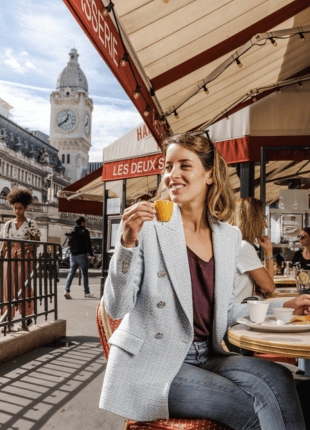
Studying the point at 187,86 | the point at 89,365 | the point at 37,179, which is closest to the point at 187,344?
the point at 89,365

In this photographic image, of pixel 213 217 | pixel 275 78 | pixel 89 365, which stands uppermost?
pixel 275 78

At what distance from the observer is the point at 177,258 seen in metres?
1.62

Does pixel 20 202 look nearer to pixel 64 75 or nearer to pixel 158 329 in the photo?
pixel 158 329

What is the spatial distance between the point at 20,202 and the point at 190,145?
13.7 feet

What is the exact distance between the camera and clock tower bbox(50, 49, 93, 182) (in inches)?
4099

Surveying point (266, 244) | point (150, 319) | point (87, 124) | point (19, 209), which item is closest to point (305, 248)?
point (266, 244)

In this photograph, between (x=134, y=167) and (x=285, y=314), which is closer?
(x=285, y=314)

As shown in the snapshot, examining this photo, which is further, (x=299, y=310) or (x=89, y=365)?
(x=89, y=365)

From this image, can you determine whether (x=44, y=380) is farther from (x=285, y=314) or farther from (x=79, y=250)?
(x=79, y=250)

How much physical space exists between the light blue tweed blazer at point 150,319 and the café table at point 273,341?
0.11m

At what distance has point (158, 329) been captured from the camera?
1521mm

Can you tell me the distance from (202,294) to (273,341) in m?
0.35

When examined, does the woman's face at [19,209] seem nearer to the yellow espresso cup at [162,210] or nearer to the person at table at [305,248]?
the person at table at [305,248]

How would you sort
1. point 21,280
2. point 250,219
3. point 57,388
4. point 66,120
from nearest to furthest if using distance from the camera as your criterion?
1. point 250,219
2. point 57,388
3. point 21,280
4. point 66,120
